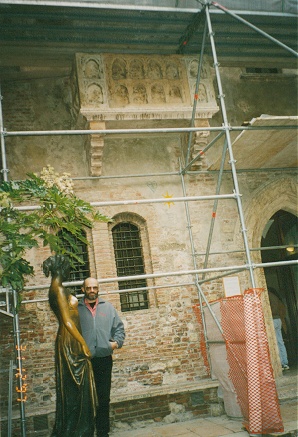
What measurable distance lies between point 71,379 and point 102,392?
863mm

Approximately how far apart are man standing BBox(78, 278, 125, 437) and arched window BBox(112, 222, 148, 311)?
3.14 m

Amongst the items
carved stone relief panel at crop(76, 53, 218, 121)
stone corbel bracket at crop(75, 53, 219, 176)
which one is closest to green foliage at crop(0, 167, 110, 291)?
stone corbel bracket at crop(75, 53, 219, 176)

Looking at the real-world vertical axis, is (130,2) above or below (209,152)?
above

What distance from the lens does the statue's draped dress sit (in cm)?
468

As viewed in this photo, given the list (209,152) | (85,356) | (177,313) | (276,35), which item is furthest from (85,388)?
(276,35)

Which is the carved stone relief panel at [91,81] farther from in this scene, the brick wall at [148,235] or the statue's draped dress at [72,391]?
the statue's draped dress at [72,391]

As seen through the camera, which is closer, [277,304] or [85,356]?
[85,356]

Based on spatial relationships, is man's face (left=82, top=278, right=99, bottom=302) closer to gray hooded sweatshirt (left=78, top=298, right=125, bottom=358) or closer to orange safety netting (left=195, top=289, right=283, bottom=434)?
gray hooded sweatshirt (left=78, top=298, right=125, bottom=358)

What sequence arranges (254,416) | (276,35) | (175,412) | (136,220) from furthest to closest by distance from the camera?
(136,220)
(276,35)
(175,412)
(254,416)

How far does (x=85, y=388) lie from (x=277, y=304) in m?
7.26

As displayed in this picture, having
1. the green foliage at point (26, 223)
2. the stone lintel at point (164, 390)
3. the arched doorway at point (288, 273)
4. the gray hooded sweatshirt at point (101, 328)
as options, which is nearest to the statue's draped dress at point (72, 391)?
the green foliage at point (26, 223)

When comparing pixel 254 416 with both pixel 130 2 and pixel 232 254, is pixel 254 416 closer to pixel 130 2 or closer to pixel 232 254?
pixel 232 254

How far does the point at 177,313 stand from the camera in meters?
8.70

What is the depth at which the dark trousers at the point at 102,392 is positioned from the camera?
5352 millimetres
